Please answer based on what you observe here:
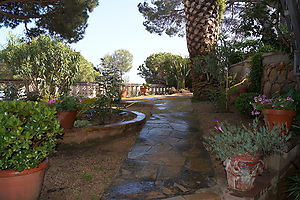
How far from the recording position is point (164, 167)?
2.69 metres

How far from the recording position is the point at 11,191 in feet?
5.35

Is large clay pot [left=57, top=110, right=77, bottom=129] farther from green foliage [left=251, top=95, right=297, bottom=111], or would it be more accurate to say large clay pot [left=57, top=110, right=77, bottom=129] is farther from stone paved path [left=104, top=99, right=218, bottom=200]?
green foliage [left=251, top=95, right=297, bottom=111]

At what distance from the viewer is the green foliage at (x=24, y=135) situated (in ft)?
5.15

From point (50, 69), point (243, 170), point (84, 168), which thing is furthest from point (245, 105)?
point (50, 69)

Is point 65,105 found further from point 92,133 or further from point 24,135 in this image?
point 24,135

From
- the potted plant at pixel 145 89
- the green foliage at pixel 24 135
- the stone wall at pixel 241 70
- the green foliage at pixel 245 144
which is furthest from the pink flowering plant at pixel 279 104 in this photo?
the potted plant at pixel 145 89

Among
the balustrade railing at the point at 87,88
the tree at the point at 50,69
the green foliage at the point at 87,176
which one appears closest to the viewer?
the green foliage at the point at 87,176

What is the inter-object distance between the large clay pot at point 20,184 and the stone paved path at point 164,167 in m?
0.67

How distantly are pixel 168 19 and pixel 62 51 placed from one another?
24.0 ft

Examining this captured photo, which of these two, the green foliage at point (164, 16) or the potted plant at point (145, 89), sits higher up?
the green foliage at point (164, 16)

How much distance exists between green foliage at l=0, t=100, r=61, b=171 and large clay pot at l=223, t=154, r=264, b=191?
1.73 metres

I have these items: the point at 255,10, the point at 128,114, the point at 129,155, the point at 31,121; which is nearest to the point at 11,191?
the point at 31,121

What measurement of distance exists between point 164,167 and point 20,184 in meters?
1.62

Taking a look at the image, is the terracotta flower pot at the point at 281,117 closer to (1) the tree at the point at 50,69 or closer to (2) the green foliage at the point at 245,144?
(2) the green foliage at the point at 245,144
